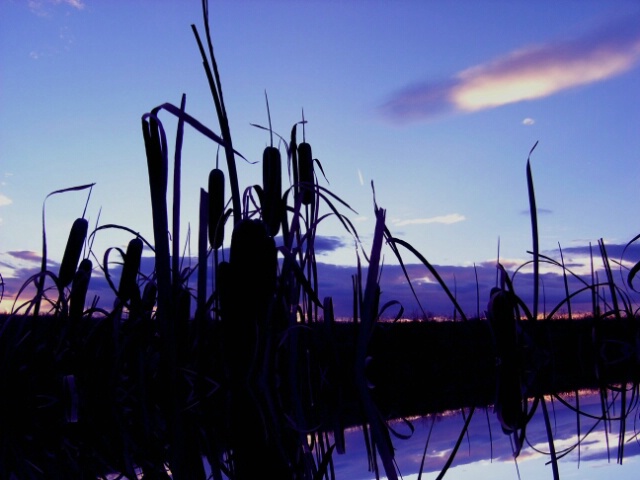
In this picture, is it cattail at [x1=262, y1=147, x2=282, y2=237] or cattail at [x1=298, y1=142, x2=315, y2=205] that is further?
cattail at [x1=298, y1=142, x2=315, y2=205]

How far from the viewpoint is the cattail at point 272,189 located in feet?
2.19

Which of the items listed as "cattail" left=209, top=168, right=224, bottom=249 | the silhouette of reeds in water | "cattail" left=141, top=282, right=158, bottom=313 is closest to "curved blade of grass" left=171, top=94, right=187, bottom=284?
the silhouette of reeds in water

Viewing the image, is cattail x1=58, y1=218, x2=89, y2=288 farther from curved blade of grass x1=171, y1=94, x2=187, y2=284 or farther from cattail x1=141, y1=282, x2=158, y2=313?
curved blade of grass x1=171, y1=94, x2=187, y2=284

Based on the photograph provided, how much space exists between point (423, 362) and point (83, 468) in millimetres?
1033

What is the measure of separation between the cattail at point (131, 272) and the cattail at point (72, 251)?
6cm

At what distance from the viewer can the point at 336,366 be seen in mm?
834

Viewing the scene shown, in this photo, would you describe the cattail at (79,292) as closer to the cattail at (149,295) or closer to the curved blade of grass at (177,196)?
the cattail at (149,295)

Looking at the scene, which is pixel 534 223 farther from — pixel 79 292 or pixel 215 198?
pixel 79 292

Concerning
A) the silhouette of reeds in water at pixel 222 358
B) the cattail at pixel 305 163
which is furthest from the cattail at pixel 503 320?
the cattail at pixel 305 163

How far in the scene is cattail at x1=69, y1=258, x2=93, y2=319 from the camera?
2.81 feet

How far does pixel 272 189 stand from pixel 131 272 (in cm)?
31

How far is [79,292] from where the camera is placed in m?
0.88

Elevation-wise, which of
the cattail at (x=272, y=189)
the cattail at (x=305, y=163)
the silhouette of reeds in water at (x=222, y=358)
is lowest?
the silhouette of reeds in water at (x=222, y=358)

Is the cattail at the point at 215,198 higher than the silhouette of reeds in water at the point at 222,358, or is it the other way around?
the cattail at the point at 215,198
